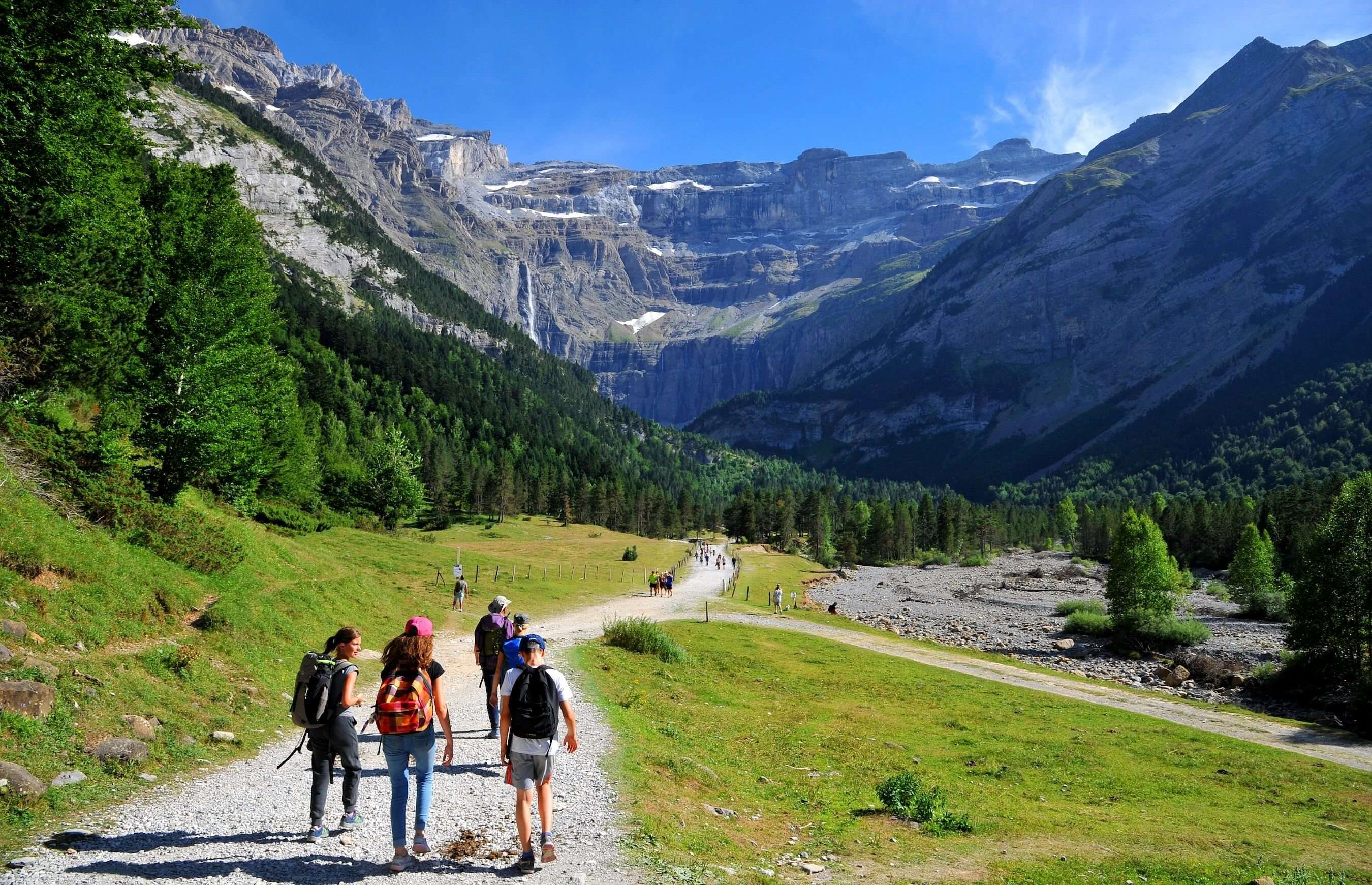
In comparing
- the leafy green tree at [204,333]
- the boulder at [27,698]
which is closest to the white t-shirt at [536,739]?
the boulder at [27,698]

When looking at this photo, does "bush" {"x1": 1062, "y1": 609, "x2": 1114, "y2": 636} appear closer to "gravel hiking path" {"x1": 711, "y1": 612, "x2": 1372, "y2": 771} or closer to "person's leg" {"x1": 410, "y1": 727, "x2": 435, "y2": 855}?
"gravel hiking path" {"x1": 711, "y1": 612, "x2": 1372, "y2": 771}

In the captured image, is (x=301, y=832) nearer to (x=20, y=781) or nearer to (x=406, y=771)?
(x=406, y=771)

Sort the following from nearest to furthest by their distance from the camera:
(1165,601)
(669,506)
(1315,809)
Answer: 1. (1315,809)
2. (1165,601)
3. (669,506)

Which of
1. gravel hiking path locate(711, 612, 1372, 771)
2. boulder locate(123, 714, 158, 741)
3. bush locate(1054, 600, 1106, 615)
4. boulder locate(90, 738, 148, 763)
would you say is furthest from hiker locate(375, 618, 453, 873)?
bush locate(1054, 600, 1106, 615)

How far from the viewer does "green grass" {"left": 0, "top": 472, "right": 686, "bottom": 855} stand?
1011 centimetres

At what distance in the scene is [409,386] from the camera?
5984 inches

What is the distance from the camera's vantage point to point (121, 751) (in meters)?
10.7

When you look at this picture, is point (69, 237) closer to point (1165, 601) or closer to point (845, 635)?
point (845, 635)

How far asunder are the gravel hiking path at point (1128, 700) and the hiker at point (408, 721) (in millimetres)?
30692

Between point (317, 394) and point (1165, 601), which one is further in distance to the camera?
point (317, 394)

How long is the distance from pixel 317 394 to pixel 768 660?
107 meters

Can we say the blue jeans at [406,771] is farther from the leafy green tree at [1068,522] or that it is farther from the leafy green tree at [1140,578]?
the leafy green tree at [1068,522]

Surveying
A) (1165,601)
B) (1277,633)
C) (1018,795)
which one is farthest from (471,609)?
(1277,633)

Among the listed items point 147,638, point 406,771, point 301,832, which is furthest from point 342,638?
point 147,638
